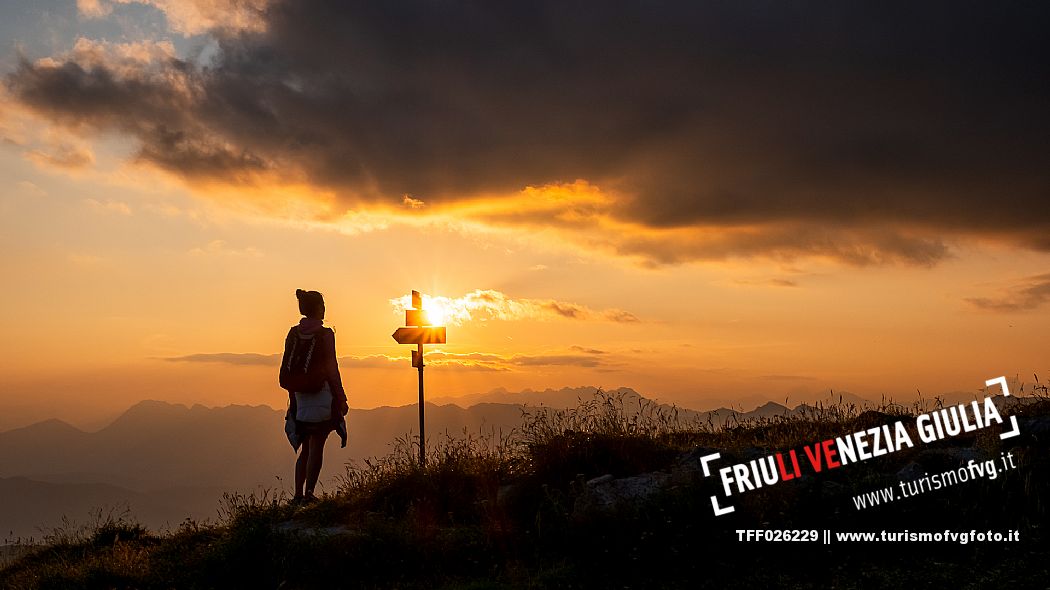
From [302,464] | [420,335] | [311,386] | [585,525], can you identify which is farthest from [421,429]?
[585,525]

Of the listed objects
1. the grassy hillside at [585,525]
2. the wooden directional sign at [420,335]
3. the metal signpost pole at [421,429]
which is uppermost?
the wooden directional sign at [420,335]

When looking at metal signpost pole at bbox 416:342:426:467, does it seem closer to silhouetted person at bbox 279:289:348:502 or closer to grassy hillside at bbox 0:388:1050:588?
grassy hillside at bbox 0:388:1050:588

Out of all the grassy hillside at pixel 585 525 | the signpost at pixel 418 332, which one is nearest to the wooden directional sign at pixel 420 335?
the signpost at pixel 418 332

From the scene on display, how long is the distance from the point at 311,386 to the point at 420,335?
363 centimetres

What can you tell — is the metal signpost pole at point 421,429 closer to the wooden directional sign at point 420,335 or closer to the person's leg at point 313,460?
the wooden directional sign at point 420,335

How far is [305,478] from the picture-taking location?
11.7 metres

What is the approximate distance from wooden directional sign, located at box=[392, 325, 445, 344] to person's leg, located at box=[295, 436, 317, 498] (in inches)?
133

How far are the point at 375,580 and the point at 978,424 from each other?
7451mm

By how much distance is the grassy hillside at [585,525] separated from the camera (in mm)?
6789

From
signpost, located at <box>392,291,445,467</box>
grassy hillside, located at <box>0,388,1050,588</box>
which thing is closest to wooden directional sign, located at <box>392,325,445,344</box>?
signpost, located at <box>392,291,445,467</box>

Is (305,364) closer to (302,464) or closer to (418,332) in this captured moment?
(302,464)

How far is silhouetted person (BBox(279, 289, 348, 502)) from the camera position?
11141mm

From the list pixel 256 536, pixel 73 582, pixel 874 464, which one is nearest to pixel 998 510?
pixel 874 464

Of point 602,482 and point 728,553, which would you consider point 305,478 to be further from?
point 728,553
